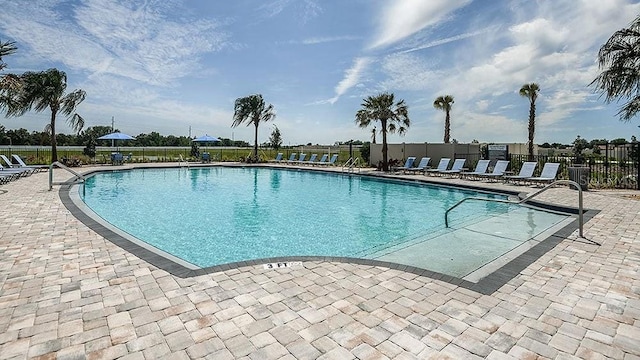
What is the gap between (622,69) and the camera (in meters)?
10.4

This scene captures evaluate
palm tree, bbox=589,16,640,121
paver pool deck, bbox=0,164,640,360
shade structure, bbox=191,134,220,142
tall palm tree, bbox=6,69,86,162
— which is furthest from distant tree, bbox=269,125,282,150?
paver pool deck, bbox=0,164,640,360

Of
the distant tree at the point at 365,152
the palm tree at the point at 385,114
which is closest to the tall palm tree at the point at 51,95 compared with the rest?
the palm tree at the point at 385,114

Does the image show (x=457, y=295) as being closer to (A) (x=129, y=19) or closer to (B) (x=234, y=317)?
(B) (x=234, y=317)

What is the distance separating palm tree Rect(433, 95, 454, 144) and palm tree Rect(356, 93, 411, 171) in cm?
568

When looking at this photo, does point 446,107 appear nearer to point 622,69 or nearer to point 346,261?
point 622,69

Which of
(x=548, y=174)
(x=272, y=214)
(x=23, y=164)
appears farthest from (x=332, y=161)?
(x=23, y=164)

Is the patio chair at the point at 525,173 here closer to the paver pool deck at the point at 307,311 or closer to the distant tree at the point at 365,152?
the paver pool deck at the point at 307,311

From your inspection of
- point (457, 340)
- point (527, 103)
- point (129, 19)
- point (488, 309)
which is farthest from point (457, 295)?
point (527, 103)

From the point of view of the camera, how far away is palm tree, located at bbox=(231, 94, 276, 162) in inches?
1059

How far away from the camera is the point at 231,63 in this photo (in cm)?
1783

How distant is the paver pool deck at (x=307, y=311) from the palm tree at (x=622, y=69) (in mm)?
8540

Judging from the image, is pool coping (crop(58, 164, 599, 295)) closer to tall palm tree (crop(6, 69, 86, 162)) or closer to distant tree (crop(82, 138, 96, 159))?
tall palm tree (crop(6, 69, 86, 162))

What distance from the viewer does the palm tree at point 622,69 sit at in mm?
10086

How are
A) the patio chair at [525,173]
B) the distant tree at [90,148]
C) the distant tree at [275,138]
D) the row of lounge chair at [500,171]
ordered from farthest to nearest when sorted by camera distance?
the distant tree at [275,138] → the distant tree at [90,148] → the patio chair at [525,173] → the row of lounge chair at [500,171]
